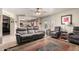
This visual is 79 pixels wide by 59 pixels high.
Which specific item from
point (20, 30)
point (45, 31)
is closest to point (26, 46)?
point (20, 30)

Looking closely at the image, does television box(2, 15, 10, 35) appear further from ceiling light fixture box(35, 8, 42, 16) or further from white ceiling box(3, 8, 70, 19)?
ceiling light fixture box(35, 8, 42, 16)

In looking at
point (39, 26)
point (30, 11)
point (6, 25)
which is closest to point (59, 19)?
point (39, 26)

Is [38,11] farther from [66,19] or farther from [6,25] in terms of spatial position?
[6,25]

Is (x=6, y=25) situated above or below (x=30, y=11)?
below

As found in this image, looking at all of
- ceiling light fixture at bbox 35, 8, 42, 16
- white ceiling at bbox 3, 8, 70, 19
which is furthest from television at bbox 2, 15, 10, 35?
ceiling light fixture at bbox 35, 8, 42, 16

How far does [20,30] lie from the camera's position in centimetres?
220

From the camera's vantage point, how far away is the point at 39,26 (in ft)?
7.45

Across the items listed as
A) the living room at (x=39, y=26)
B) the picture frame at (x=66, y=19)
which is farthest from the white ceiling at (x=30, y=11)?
the picture frame at (x=66, y=19)

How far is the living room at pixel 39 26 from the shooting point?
2.13m

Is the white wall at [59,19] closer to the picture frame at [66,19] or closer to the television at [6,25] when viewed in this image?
the picture frame at [66,19]

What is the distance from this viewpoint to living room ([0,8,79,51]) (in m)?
2.13
